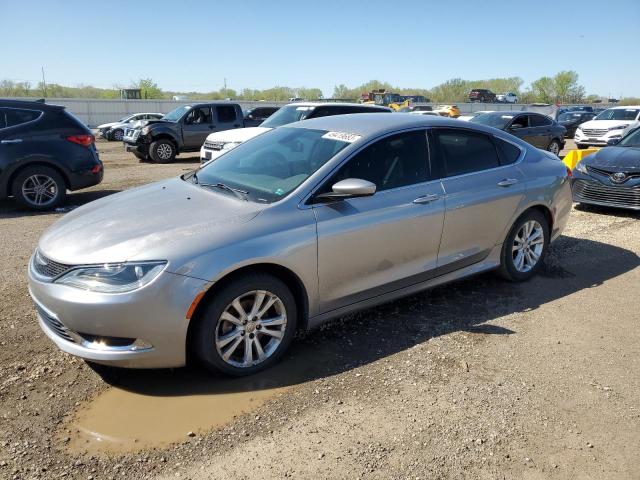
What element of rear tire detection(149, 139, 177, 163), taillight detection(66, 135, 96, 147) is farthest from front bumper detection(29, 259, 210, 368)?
rear tire detection(149, 139, 177, 163)

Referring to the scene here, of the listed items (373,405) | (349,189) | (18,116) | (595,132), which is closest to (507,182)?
(349,189)

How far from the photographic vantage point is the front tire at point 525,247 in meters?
5.00

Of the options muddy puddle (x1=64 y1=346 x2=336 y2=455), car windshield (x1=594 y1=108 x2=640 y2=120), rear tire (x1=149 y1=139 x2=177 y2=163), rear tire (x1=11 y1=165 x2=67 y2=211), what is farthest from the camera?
→ car windshield (x1=594 y1=108 x2=640 y2=120)

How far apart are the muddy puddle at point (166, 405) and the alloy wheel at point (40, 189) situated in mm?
6199

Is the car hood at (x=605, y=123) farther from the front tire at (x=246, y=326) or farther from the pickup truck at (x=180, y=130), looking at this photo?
the front tire at (x=246, y=326)

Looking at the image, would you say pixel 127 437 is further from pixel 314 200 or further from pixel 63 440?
pixel 314 200

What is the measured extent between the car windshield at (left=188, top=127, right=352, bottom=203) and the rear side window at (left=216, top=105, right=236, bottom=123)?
1287cm

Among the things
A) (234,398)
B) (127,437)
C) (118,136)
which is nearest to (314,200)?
(234,398)

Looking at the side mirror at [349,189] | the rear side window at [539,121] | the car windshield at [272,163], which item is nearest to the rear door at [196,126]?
the rear side window at [539,121]

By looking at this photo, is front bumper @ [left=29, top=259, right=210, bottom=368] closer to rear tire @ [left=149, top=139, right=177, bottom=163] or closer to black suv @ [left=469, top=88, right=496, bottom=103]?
rear tire @ [left=149, top=139, right=177, bottom=163]

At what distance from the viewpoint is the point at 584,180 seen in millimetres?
8594

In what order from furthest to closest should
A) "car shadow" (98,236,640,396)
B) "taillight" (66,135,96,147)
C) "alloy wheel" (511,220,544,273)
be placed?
"taillight" (66,135,96,147) < "alloy wheel" (511,220,544,273) < "car shadow" (98,236,640,396)

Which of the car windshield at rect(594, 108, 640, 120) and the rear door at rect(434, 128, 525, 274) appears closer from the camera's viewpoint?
the rear door at rect(434, 128, 525, 274)

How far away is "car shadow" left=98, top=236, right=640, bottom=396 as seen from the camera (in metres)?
3.42
